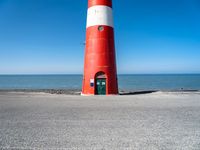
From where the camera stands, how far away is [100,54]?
1703 cm

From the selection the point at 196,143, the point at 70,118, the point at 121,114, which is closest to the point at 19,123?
the point at 70,118

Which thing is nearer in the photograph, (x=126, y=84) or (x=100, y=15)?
(x=100, y=15)

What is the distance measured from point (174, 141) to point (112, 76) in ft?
39.6

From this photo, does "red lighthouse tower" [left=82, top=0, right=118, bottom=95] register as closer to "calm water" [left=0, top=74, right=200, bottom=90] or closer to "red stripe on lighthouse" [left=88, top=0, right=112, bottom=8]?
"red stripe on lighthouse" [left=88, top=0, right=112, bottom=8]

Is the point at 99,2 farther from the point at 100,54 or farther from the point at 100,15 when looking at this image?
the point at 100,54

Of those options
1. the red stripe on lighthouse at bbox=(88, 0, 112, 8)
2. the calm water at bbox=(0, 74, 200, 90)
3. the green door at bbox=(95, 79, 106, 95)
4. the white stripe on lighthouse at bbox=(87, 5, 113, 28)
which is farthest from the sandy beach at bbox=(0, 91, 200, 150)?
the calm water at bbox=(0, 74, 200, 90)

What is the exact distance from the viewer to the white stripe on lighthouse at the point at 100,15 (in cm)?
1698

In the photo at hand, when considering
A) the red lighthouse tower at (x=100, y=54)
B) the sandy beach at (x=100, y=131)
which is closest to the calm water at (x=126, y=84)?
the red lighthouse tower at (x=100, y=54)

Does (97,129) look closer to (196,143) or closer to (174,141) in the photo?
(174,141)

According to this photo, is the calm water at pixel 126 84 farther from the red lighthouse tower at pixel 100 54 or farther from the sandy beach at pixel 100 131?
the sandy beach at pixel 100 131

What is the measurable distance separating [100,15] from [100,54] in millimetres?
3351

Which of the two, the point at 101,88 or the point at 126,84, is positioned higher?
the point at 101,88

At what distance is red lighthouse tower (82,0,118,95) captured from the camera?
1694 cm

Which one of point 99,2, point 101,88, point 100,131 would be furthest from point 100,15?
point 100,131
